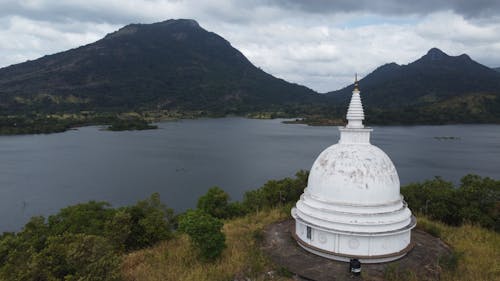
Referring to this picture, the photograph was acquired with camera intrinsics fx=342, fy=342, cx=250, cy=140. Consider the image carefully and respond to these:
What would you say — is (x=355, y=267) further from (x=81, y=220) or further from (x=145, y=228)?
(x=81, y=220)

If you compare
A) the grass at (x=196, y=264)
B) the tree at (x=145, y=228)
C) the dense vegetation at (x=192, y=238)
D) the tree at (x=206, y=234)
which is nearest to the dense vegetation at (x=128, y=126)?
the dense vegetation at (x=192, y=238)

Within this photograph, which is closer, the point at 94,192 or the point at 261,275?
the point at 261,275

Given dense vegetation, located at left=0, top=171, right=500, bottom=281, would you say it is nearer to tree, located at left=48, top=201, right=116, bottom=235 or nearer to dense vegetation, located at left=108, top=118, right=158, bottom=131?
tree, located at left=48, top=201, right=116, bottom=235

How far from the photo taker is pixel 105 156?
64.1 m

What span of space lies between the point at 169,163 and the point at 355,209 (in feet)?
157

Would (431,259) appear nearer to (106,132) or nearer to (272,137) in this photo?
(272,137)

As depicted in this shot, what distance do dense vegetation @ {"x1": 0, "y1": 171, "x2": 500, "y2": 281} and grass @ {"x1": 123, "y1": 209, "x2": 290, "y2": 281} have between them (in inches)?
1.5

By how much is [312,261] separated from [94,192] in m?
35.5

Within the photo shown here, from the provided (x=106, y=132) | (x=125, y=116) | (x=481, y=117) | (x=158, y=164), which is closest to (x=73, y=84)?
(x=125, y=116)

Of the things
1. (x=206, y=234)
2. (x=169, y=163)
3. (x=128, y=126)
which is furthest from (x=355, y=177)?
(x=128, y=126)

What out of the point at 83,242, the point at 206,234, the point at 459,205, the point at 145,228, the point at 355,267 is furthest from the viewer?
the point at 459,205

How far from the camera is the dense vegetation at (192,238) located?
35.7ft

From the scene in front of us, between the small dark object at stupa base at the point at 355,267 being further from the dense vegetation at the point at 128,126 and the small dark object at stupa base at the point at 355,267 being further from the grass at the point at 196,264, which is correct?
the dense vegetation at the point at 128,126

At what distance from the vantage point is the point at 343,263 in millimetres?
13406
